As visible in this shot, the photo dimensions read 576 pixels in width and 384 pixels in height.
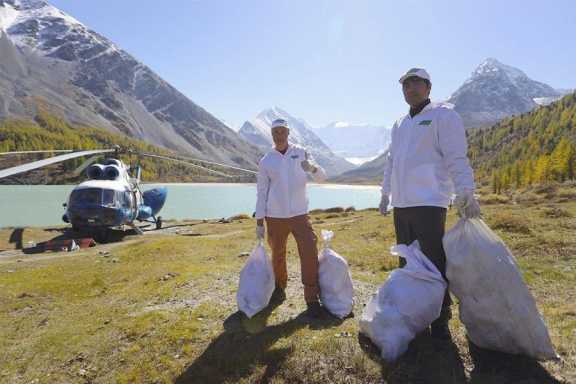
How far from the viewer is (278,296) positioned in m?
6.38

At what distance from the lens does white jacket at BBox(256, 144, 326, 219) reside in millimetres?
5719

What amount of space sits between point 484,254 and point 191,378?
3457mm

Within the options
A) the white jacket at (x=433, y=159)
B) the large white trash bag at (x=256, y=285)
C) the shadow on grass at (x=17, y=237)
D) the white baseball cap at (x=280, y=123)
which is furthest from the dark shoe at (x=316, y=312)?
the shadow on grass at (x=17, y=237)

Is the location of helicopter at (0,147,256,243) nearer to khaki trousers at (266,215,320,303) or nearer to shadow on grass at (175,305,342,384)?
khaki trousers at (266,215,320,303)

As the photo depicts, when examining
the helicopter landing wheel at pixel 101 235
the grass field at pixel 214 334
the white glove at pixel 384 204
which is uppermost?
the white glove at pixel 384 204

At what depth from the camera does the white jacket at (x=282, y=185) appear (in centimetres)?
572

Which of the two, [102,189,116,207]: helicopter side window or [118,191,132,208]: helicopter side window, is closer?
[102,189,116,207]: helicopter side window

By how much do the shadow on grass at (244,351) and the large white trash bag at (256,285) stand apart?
0.73ft

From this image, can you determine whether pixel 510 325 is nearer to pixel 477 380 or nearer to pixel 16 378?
pixel 477 380

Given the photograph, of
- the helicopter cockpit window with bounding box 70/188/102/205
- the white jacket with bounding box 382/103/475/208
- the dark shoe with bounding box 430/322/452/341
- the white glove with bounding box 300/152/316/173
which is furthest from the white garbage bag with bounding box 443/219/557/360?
the helicopter cockpit window with bounding box 70/188/102/205

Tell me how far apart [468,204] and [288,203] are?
253cm

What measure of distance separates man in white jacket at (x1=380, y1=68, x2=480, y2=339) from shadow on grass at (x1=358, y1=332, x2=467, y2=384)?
0.79 feet

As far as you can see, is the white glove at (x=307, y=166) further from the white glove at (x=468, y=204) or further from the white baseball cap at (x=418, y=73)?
the white glove at (x=468, y=204)

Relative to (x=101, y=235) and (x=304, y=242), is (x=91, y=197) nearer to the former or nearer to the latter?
(x=101, y=235)
